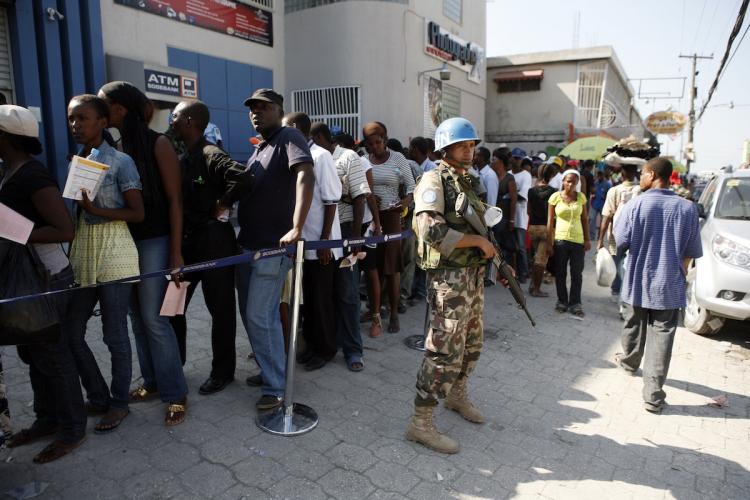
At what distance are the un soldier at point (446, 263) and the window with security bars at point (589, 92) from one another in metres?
20.3

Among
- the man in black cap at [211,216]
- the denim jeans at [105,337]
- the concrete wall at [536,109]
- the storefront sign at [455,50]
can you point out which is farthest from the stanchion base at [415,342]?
the concrete wall at [536,109]

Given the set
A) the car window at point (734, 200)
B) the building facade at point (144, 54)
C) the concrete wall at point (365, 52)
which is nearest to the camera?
the car window at point (734, 200)

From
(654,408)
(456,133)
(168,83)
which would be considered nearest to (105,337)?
(456,133)

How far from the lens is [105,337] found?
9.95 feet

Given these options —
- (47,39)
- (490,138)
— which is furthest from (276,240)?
(490,138)

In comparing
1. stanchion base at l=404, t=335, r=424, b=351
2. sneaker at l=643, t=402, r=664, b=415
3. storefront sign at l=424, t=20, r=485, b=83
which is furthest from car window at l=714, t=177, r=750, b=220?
storefront sign at l=424, t=20, r=485, b=83

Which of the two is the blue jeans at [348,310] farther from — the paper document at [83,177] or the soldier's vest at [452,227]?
the paper document at [83,177]

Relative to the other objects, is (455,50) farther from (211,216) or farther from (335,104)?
(211,216)

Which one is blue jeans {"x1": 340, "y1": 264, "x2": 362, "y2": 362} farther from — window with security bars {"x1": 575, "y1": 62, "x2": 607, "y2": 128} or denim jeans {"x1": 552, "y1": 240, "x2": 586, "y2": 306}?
window with security bars {"x1": 575, "y1": 62, "x2": 607, "y2": 128}

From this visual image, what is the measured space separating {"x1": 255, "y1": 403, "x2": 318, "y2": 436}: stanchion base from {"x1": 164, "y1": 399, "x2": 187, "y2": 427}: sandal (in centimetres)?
48

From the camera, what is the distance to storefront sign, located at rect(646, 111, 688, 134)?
21.2 metres

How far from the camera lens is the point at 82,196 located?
2.60 metres

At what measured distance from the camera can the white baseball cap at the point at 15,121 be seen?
2.46m

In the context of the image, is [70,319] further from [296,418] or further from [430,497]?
[430,497]
